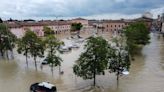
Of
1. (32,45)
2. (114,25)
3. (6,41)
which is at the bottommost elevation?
(114,25)

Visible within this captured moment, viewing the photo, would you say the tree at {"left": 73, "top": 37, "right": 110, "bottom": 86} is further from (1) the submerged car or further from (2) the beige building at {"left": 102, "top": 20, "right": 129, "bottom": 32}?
(2) the beige building at {"left": 102, "top": 20, "right": 129, "bottom": 32}

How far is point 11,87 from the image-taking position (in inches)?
988

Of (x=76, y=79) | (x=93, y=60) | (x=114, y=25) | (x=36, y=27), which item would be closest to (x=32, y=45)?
(x=76, y=79)

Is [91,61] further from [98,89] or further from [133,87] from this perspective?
[133,87]

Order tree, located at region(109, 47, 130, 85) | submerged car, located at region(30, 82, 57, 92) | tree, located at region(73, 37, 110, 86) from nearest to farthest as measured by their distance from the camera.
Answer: tree, located at region(73, 37, 110, 86) < submerged car, located at region(30, 82, 57, 92) < tree, located at region(109, 47, 130, 85)

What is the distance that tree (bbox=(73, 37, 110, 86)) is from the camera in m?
22.9

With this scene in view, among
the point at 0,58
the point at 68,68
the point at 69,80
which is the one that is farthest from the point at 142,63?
the point at 0,58

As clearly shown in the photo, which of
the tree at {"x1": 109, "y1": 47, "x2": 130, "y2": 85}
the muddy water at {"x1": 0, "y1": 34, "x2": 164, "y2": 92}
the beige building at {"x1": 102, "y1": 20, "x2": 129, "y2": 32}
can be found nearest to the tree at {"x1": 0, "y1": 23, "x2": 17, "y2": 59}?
the muddy water at {"x1": 0, "y1": 34, "x2": 164, "y2": 92}

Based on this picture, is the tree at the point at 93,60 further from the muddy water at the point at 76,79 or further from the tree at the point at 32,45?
the tree at the point at 32,45

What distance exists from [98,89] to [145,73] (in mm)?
8122

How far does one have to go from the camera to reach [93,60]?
22953 mm

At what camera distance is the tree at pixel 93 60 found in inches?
901

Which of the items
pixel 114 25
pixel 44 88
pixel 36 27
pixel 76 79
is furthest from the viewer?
pixel 114 25

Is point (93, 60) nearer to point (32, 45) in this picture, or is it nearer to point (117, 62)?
point (117, 62)
